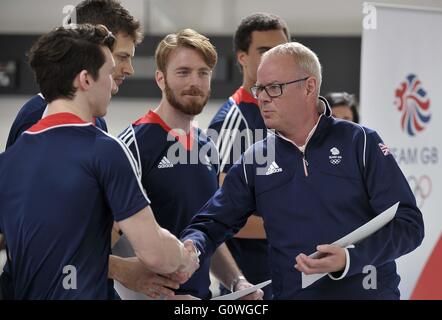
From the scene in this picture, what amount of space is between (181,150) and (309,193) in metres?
0.62

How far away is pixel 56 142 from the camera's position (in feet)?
6.11

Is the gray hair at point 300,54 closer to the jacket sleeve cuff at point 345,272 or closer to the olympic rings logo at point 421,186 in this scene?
the jacket sleeve cuff at point 345,272

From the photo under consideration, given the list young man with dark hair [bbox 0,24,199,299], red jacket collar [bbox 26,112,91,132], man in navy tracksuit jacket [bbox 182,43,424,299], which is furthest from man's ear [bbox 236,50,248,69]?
red jacket collar [bbox 26,112,91,132]

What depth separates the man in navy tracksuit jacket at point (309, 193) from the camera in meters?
2.22

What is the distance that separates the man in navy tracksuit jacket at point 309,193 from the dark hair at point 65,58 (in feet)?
2.23

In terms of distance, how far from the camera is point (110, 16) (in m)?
2.63

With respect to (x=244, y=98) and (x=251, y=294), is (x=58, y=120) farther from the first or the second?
(x=244, y=98)

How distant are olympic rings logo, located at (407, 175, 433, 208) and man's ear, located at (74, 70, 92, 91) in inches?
112

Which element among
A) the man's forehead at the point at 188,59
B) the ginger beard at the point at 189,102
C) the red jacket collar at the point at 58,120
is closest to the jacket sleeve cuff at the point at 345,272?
the red jacket collar at the point at 58,120

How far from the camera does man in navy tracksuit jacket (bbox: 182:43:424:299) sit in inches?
87.3

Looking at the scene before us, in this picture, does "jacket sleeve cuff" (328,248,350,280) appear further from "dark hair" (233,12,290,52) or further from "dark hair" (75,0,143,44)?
"dark hair" (233,12,290,52)

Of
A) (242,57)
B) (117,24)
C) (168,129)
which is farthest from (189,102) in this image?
(242,57)

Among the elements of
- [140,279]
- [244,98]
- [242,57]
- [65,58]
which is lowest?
[140,279]

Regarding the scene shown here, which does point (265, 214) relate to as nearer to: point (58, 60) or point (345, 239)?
point (345, 239)
